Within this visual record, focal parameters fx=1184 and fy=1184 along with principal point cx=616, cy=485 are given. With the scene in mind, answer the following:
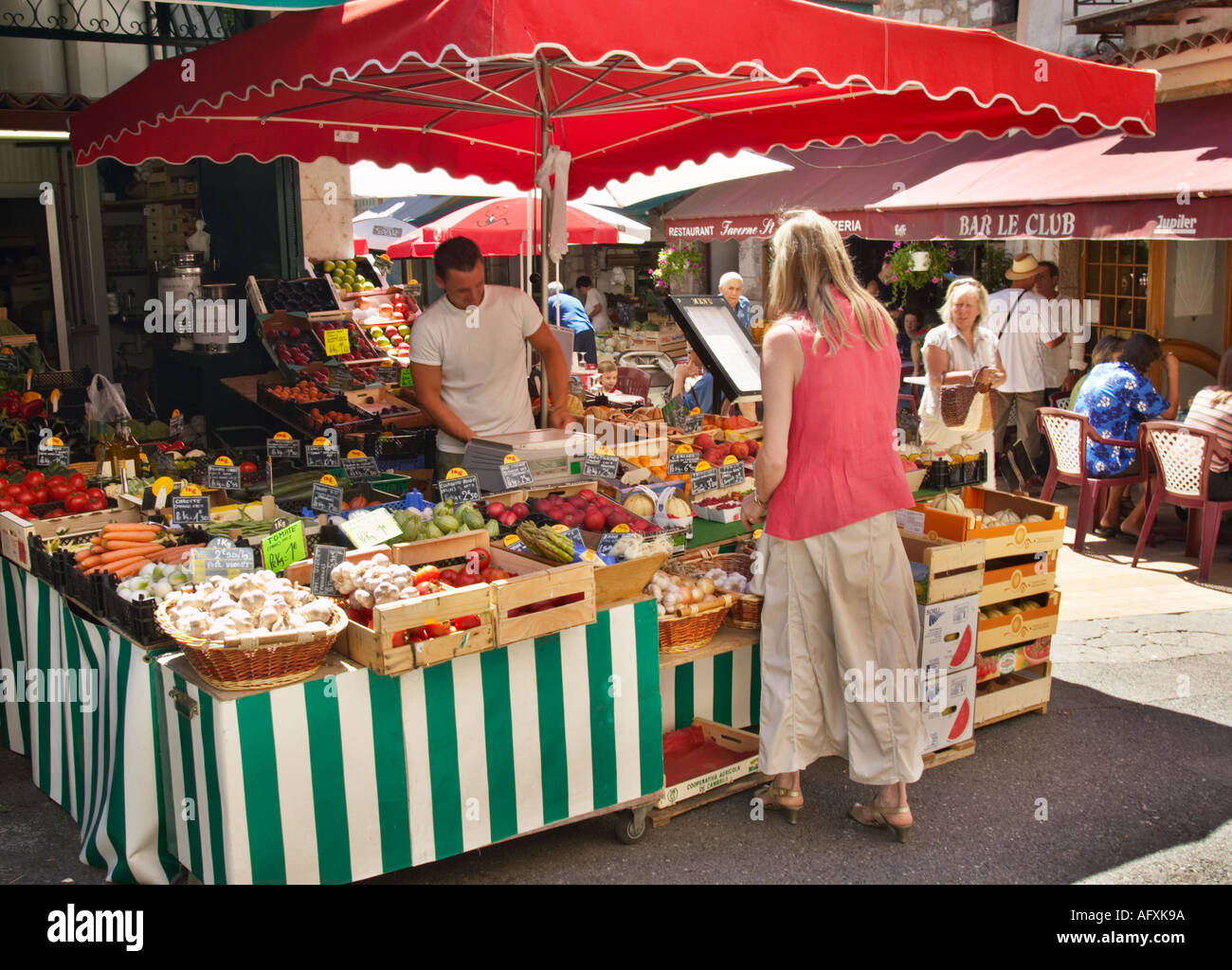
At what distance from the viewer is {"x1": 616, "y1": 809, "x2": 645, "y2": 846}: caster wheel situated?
4.18 metres

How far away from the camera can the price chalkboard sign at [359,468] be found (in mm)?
5742

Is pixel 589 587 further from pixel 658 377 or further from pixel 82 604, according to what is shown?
pixel 658 377

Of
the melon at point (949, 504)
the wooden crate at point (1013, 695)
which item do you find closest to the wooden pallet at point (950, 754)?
the wooden crate at point (1013, 695)

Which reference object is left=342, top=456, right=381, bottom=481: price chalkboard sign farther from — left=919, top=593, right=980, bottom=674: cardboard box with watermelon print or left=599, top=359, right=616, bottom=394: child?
left=599, top=359, right=616, bottom=394: child

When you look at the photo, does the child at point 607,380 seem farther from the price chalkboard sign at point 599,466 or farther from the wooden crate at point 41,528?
the wooden crate at point 41,528

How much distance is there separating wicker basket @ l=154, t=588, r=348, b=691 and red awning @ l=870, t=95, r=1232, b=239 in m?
6.97

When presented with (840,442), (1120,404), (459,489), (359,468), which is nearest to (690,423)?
(359,468)

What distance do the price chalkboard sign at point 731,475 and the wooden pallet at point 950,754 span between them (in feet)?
5.11

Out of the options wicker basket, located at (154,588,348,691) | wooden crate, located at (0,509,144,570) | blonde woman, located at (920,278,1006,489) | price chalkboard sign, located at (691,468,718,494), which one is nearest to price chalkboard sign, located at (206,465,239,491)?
wooden crate, located at (0,509,144,570)

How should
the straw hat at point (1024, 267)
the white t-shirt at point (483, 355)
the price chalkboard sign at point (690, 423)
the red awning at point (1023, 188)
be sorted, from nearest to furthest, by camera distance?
the white t-shirt at point (483, 355) < the price chalkboard sign at point (690, 423) < the red awning at point (1023, 188) < the straw hat at point (1024, 267)

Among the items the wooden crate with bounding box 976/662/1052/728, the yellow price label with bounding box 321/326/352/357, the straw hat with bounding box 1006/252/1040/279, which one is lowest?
the wooden crate with bounding box 976/662/1052/728

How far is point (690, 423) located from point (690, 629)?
2478mm

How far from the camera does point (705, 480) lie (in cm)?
550

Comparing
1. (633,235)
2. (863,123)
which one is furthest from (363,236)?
(863,123)
